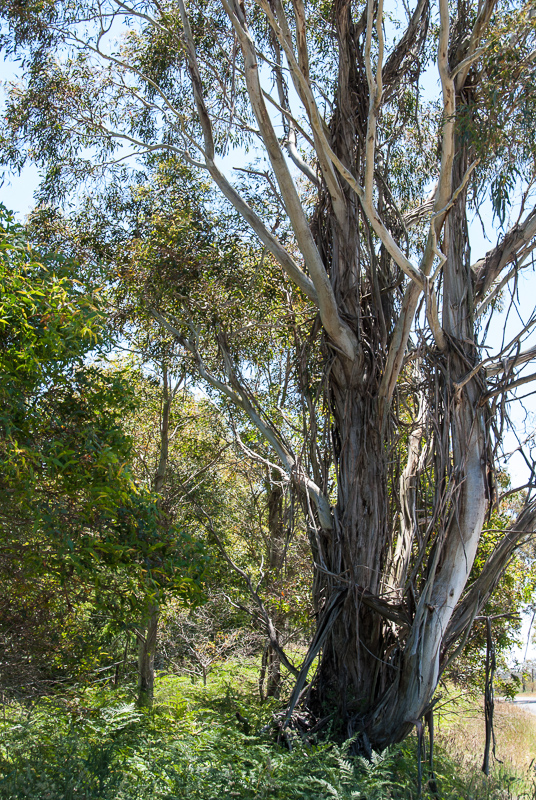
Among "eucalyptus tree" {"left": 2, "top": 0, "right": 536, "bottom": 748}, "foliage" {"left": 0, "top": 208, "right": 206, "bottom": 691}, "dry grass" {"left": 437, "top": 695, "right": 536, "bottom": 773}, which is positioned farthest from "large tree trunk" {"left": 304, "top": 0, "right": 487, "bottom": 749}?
"dry grass" {"left": 437, "top": 695, "right": 536, "bottom": 773}

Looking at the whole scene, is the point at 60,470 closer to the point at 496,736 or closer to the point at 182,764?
the point at 182,764

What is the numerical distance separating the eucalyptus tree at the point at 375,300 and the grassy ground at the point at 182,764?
0.66m

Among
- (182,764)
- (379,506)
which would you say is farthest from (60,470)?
(379,506)

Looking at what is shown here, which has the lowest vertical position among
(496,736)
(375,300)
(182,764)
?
(496,736)

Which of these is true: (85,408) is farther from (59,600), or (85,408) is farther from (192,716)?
(192,716)

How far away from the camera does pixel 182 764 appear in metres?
4.74

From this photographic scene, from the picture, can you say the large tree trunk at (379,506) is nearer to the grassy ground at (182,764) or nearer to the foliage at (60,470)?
the grassy ground at (182,764)

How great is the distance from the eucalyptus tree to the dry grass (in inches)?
113

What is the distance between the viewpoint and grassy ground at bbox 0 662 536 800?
3.99 meters

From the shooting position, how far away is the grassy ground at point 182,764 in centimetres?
399

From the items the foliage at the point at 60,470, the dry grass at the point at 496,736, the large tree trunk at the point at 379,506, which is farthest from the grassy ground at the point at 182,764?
the dry grass at the point at 496,736

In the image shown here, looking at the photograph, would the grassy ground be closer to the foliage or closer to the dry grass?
the foliage

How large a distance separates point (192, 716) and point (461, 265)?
18.1 ft

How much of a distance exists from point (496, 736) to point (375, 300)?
25.9 feet
